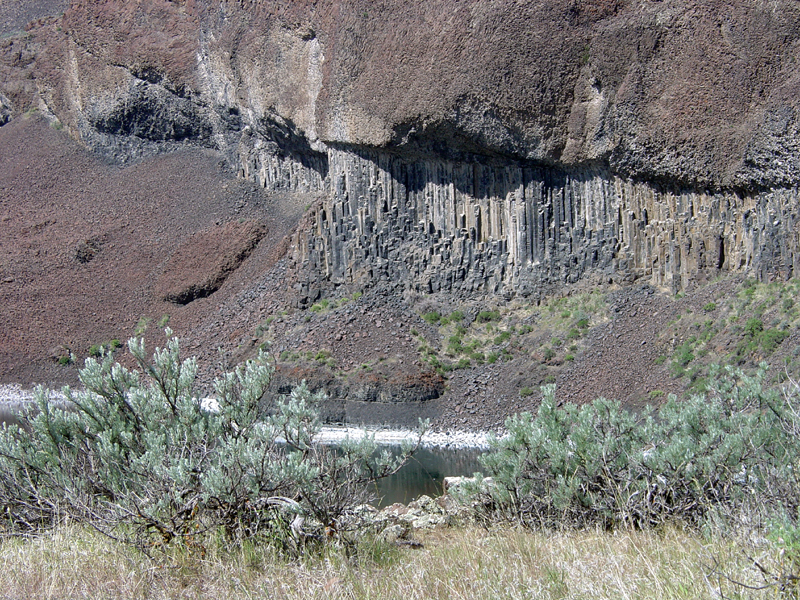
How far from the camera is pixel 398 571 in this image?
247 inches

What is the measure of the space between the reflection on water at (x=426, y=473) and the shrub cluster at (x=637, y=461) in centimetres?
704

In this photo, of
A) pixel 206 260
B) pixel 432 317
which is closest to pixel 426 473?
pixel 432 317

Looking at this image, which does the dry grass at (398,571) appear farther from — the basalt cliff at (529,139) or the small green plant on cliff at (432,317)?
the small green plant on cliff at (432,317)

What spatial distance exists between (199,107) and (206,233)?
918 centimetres

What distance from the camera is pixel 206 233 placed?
45188 millimetres

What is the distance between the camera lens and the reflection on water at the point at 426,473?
18953 millimetres

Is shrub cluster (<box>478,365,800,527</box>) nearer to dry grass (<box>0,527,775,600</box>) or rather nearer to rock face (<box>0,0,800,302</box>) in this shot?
dry grass (<box>0,527,775,600</box>)

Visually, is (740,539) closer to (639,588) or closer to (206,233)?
(639,588)

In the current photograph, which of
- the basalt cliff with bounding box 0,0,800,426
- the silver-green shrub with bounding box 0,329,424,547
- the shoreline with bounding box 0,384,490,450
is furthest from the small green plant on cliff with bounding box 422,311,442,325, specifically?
the silver-green shrub with bounding box 0,329,424,547

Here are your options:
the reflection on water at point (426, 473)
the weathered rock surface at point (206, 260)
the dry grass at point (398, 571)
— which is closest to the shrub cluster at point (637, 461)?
the dry grass at point (398, 571)

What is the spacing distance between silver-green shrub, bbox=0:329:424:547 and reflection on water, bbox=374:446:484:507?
8.39 meters

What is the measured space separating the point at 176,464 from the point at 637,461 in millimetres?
4482

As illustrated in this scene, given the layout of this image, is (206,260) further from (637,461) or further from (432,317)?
(637,461)

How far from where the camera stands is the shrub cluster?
810 cm
